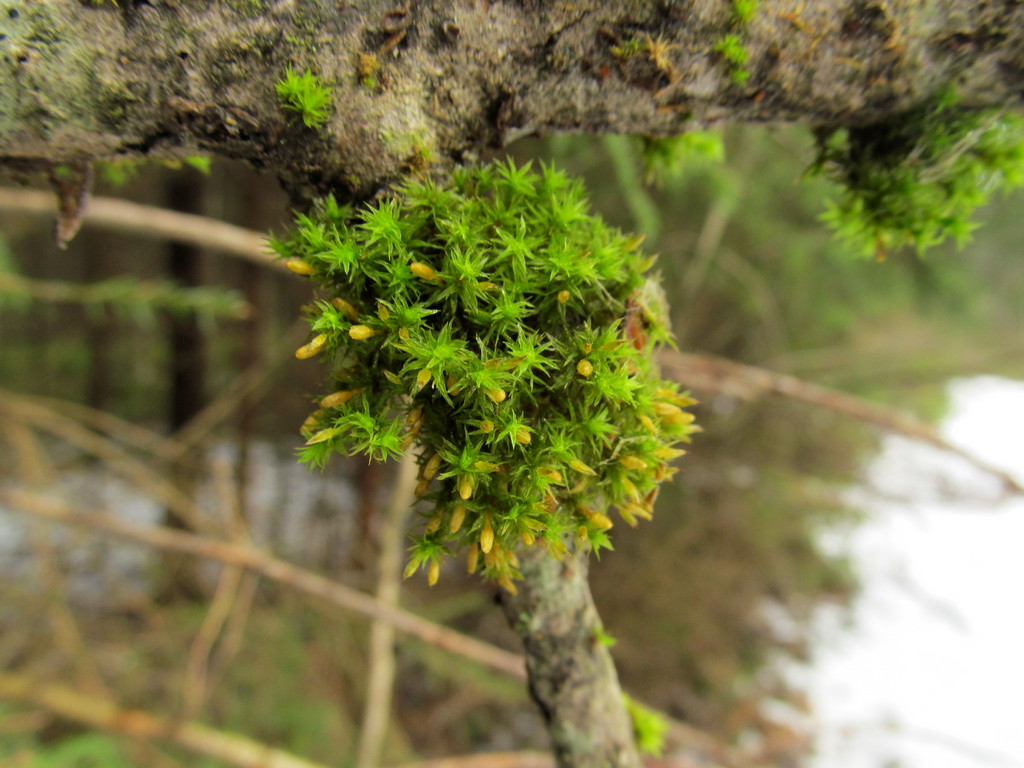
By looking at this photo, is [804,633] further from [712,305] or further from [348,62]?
[348,62]

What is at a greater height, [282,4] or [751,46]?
[751,46]

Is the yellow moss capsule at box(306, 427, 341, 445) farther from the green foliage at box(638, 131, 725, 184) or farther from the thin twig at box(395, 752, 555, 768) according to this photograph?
the thin twig at box(395, 752, 555, 768)

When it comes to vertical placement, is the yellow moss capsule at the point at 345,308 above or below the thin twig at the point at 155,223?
below

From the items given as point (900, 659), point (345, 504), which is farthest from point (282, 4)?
point (900, 659)

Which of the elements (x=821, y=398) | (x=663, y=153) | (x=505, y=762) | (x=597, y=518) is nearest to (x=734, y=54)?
(x=663, y=153)

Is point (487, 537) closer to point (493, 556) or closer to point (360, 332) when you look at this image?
point (493, 556)

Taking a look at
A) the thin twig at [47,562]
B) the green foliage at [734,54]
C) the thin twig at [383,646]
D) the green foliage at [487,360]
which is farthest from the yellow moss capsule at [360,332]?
the thin twig at [47,562]

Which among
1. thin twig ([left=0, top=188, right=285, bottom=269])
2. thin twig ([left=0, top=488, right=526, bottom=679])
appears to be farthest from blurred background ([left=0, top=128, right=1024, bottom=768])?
thin twig ([left=0, top=188, right=285, bottom=269])

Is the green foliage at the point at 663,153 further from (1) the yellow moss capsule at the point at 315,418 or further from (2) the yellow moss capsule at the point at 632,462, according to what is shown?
(1) the yellow moss capsule at the point at 315,418
